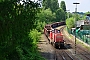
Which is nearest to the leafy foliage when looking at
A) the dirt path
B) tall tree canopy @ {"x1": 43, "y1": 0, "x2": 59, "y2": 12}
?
the dirt path

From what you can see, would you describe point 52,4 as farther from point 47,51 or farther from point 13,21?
point 13,21

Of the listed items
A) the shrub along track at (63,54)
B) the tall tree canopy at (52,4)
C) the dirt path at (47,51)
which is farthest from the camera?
the tall tree canopy at (52,4)

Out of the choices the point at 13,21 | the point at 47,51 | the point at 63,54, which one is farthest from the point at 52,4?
the point at 13,21

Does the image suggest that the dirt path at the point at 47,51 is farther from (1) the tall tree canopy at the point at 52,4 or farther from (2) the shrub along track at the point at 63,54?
(1) the tall tree canopy at the point at 52,4

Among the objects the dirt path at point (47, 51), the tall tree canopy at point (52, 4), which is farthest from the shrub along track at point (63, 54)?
the tall tree canopy at point (52, 4)

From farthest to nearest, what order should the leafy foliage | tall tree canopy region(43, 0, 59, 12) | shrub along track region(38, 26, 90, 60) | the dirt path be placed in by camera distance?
tall tree canopy region(43, 0, 59, 12) < shrub along track region(38, 26, 90, 60) < the dirt path < the leafy foliage

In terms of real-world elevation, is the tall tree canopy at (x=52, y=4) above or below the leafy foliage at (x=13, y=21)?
Result: below

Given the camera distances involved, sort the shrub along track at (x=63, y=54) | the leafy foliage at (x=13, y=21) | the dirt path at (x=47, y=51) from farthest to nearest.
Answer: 1. the shrub along track at (x=63, y=54)
2. the dirt path at (x=47, y=51)
3. the leafy foliage at (x=13, y=21)

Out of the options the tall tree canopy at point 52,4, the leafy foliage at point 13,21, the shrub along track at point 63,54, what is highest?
the leafy foliage at point 13,21

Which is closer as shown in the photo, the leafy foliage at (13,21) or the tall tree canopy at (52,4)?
the leafy foliage at (13,21)

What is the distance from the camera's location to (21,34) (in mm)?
10133

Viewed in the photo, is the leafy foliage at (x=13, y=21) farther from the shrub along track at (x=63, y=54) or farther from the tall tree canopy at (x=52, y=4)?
the tall tree canopy at (x=52, y=4)

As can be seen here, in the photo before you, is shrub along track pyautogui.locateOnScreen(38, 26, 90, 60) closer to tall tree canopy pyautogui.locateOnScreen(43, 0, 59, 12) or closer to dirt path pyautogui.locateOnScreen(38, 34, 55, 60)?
dirt path pyautogui.locateOnScreen(38, 34, 55, 60)

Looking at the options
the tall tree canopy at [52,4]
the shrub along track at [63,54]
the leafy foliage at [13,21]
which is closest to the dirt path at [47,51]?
the shrub along track at [63,54]
